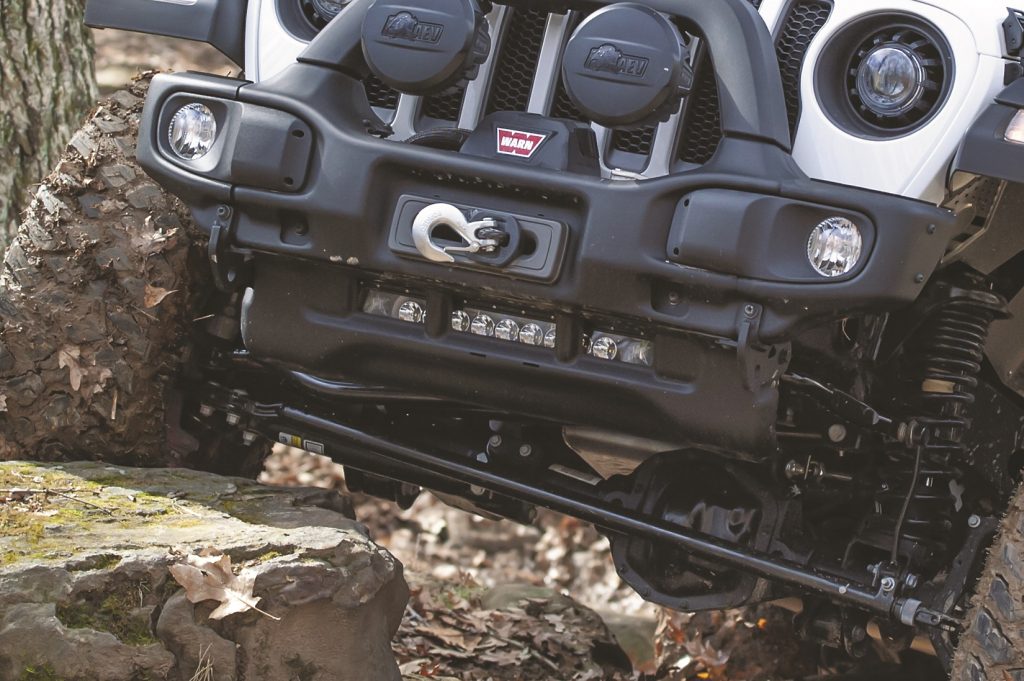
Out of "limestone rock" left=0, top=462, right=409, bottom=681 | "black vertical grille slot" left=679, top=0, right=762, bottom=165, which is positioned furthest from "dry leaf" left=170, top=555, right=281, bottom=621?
"black vertical grille slot" left=679, top=0, right=762, bottom=165

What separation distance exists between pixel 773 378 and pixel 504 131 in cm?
85

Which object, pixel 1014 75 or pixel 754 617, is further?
pixel 754 617

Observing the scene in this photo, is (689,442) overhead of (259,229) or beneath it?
beneath

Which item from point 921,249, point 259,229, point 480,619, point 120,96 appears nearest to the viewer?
point 921,249

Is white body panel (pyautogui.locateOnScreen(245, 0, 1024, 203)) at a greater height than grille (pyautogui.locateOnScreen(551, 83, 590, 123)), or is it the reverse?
white body panel (pyautogui.locateOnScreen(245, 0, 1024, 203))

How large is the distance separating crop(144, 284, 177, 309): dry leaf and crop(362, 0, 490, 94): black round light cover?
3.49 feet

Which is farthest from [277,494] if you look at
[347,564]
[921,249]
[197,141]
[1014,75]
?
[1014,75]

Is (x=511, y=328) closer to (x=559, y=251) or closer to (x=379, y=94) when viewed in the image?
(x=559, y=251)

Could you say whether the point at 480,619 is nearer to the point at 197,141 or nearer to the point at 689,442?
the point at 689,442

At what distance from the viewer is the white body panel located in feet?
9.97

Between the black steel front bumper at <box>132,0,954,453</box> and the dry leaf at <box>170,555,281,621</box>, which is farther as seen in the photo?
the dry leaf at <box>170,555,281,621</box>

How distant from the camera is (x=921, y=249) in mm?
2969

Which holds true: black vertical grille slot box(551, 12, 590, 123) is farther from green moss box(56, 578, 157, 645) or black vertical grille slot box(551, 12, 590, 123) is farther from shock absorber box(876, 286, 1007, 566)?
green moss box(56, 578, 157, 645)

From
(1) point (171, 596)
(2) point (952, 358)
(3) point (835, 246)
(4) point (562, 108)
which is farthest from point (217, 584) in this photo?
(2) point (952, 358)
